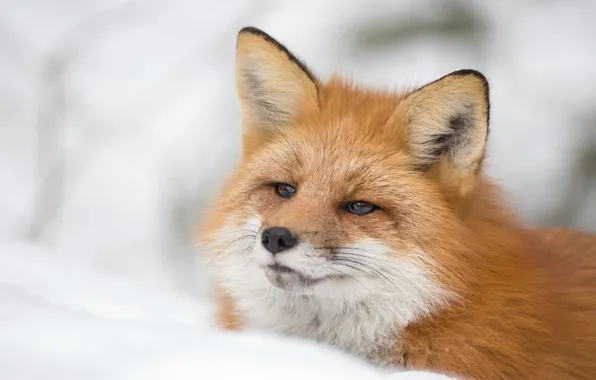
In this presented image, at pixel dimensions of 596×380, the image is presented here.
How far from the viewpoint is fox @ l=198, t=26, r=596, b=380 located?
2051mm

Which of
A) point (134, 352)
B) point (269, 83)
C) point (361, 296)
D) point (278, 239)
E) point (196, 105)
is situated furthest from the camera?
point (196, 105)

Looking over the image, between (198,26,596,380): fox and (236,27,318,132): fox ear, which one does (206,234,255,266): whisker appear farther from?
(236,27,318,132): fox ear

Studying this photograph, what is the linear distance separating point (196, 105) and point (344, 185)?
A: 2.61m

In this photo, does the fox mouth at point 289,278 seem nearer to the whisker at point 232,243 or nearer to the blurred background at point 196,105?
the whisker at point 232,243

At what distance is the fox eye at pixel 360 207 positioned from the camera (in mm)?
2180

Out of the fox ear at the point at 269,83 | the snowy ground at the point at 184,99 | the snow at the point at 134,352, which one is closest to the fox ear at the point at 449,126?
the fox ear at the point at 269,83

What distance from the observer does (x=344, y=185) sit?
7.27 ft

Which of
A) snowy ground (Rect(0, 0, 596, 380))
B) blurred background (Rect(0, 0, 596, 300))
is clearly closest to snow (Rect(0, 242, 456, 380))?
A: snowy ground (Rect(0, 0, 596, 380))

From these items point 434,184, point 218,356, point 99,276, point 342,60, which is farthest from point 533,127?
point 218,356

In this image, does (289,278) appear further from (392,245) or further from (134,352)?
(134,352)

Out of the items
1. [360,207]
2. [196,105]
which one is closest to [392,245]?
[360,207]

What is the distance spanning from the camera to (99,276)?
9.76 ft

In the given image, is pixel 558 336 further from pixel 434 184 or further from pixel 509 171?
pixel 509 171

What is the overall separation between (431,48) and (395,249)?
8.37 ft
